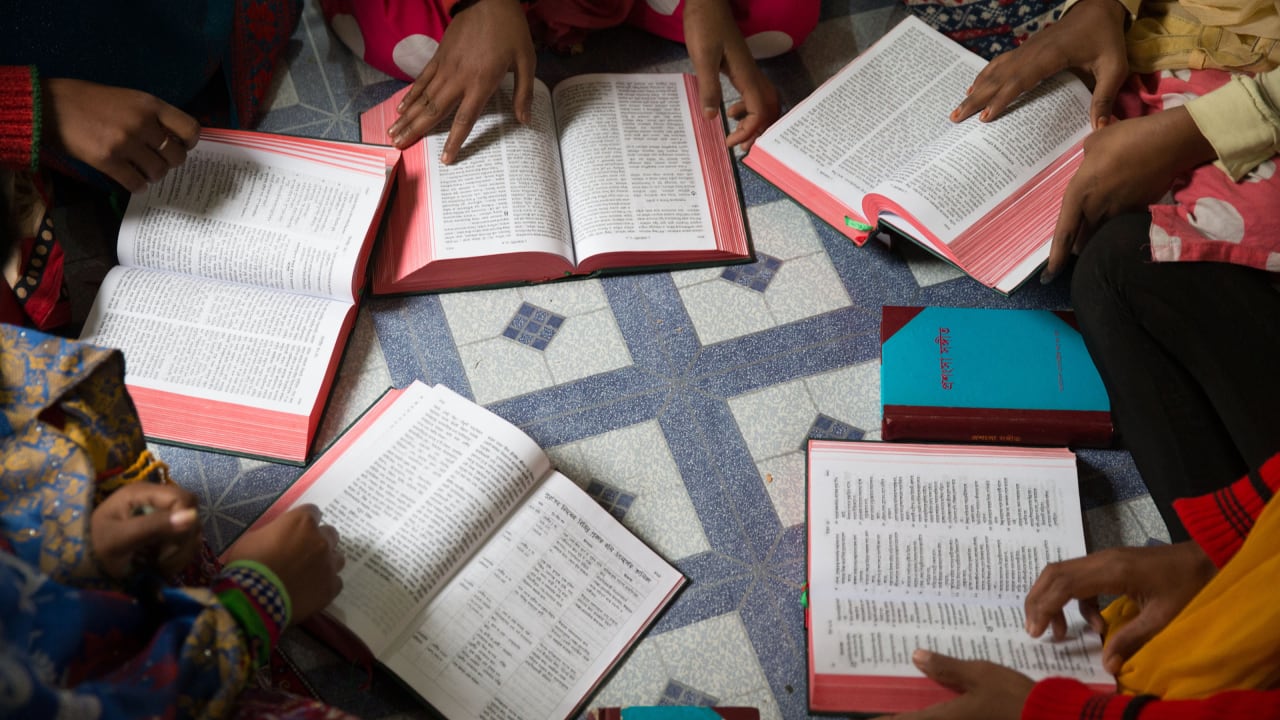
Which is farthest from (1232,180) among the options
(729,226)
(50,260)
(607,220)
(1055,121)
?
(50,260)

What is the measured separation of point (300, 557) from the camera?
803 millimetres

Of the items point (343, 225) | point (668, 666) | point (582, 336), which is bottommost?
point (668, 666)

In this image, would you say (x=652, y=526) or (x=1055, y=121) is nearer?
(x=652, y=526)

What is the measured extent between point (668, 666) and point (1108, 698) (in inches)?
13.8

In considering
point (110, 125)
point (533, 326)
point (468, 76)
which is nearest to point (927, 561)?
point (533, 326)

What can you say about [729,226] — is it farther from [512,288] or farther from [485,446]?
[485,446]

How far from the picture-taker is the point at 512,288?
44.0 inches

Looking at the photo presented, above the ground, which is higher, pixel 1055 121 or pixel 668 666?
pixel 1055 121

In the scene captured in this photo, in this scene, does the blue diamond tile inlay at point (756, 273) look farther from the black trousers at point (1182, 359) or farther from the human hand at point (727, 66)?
the black trousers at point (1182, 359)

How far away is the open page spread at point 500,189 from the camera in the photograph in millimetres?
1074

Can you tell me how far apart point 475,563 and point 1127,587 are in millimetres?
549

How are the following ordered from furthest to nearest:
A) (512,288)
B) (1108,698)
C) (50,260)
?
(512,288)
(50,260)
(1108,698)

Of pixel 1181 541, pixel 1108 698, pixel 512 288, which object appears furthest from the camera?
pixel 512 288

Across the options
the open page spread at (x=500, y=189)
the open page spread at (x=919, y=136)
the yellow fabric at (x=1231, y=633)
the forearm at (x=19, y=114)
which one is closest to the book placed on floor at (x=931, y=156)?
the open page spread at (x=919, y=136)
